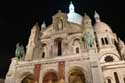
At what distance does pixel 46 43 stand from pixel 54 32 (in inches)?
105

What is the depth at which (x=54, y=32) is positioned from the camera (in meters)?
29.7

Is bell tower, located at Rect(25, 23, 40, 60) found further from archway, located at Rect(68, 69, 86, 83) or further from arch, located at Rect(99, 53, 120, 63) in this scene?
arch, located at Rect(99, 53, 120, 63)

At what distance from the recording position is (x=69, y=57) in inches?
887

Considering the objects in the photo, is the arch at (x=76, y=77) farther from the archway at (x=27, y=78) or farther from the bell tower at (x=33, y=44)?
the bell tower at (x=33, y=44)

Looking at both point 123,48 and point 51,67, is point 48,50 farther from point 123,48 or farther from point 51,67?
point 123,48

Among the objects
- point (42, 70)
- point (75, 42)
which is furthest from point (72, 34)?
point (42, 70)

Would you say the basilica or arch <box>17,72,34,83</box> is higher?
the basilica

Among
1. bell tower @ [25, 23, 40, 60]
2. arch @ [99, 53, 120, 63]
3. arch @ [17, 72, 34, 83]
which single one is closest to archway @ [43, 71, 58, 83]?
arch @ [17, 72, 34, 83]

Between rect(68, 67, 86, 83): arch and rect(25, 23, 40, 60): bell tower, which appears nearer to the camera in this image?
rect(68, 67, 86, 83): arch

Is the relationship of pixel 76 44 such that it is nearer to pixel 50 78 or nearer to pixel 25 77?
pixel 50 78

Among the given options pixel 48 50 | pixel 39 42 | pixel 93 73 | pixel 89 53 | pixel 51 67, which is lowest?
pixel 93 73

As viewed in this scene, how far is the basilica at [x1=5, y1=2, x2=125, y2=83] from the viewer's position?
70.7 feet

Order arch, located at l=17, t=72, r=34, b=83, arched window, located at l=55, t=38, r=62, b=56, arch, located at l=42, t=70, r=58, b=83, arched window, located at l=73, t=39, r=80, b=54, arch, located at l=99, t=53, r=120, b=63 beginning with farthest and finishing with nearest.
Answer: arch, located at l=99, t=53, r=120, b=63 < arched window, located at l=73, t=39, r=80, b=54 < arched window, located at l=55, t=38, r=62, b=56 < arch, located at l=17, t=72, r=34, b=83 < arch, located at l=42, t=70, r=58, b=83

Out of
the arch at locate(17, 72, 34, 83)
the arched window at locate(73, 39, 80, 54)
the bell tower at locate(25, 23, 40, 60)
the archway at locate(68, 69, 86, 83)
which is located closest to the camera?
the arch at locate(17, 72, 34, 83)
